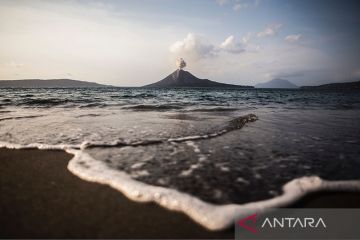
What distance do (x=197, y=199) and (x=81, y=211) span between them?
109cm

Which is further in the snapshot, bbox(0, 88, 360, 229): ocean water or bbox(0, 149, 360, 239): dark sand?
bbox(0, 88, 360, 229): ocean water

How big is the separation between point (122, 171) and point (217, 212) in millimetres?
1457

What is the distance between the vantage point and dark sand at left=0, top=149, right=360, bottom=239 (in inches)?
76.0

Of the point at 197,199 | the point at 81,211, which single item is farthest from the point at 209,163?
the point at 81,211

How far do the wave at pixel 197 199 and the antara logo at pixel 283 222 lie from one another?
0.21 feet

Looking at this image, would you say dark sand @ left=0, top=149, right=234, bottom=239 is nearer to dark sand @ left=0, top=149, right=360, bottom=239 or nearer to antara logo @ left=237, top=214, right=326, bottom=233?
dark sand @ left=0, top=149, right=360, bottom=239

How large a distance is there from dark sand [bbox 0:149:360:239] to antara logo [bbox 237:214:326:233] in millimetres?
184

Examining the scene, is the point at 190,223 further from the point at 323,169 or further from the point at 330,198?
the point at 323,169

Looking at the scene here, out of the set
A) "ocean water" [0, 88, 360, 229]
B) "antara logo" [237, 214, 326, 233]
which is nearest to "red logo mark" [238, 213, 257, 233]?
"antara logo" [237, 214, 326, 233]

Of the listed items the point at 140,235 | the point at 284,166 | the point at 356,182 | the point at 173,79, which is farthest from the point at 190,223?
the point at 173,79

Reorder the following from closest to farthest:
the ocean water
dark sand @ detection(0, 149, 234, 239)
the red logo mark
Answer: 1. dark sand @ detection(0, 149, 234, 239)
2. the red logo mark
3. the ocean water

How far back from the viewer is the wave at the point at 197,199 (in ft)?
7.05

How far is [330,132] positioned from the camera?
5.71 metres

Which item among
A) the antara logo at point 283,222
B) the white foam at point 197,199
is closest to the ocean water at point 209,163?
the white foam at point 197,199
